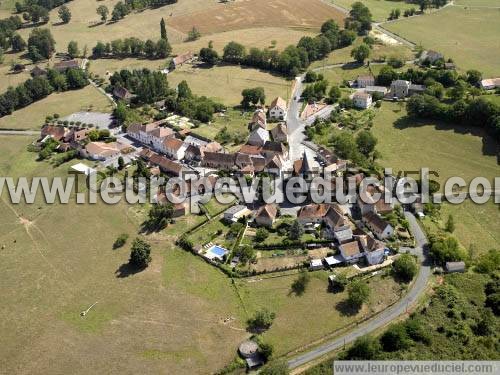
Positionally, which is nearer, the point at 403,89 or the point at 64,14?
the point at 403,89

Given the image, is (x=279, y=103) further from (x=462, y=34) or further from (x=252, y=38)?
(x=462, y=34)

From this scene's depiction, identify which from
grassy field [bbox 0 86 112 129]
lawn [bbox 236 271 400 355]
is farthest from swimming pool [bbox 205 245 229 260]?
grassy field [bbox 0 86 112 129]

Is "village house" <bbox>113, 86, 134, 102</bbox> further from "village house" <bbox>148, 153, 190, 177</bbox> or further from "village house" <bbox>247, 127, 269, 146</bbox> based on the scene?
"village house" <bbox>247, 127, 269, 146</bbox>

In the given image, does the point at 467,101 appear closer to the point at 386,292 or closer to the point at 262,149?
the point at 262,149

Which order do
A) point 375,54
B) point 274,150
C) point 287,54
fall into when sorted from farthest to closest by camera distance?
point 375,54
point 287,54
point 274,150

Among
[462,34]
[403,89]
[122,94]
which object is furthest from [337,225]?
[462,34]

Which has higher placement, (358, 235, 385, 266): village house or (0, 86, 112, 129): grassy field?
(0, 86, 112, 129): grassy field

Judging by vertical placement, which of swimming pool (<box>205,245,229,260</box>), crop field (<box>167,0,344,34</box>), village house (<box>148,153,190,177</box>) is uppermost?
crop field (<box>167,0,344,34</box>)

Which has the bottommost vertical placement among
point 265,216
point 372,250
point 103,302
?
point 103,302
